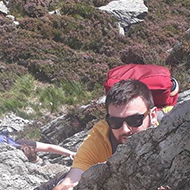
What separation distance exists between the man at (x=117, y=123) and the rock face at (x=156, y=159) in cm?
21

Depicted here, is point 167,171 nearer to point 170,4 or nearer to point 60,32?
point 60,32

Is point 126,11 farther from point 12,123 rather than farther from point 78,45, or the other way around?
point 12,123

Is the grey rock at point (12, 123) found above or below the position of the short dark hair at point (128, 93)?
below

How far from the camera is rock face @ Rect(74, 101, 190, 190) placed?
1997 mm

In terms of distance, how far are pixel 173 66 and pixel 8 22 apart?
7.97 metres

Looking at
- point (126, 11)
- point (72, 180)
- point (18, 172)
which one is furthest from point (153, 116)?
point (126, 11)

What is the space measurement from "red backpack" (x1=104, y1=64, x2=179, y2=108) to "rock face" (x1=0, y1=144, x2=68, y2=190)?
2.14 m

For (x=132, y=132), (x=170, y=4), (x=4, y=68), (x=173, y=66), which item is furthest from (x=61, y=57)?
(x=132, y=132)

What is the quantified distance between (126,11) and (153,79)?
14.3 m

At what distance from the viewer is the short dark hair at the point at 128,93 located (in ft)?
7.96

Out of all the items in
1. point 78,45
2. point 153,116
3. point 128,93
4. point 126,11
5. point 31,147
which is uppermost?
point 128,93

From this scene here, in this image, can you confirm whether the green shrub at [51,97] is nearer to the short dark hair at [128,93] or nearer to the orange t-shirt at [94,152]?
the orange t-shirt at [94,152]

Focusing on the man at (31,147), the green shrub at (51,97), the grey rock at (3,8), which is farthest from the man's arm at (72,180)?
the grey rock at (3,8)

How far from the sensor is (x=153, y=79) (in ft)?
8.76
